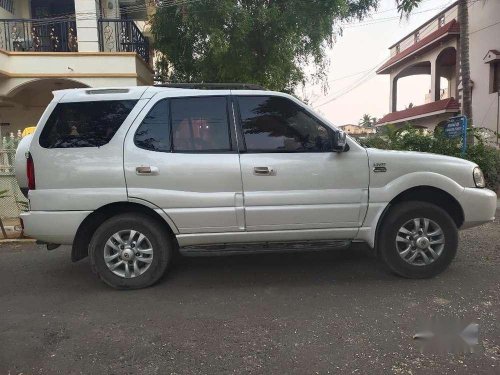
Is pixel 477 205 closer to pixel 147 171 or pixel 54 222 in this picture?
pixel 147 171

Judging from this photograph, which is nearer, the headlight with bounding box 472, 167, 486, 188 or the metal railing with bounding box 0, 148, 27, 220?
the headlight with bounding box 472, 167, 486, 188

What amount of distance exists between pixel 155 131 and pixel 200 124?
0.46m

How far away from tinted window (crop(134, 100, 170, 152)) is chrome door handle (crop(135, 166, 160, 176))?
0.68 feet

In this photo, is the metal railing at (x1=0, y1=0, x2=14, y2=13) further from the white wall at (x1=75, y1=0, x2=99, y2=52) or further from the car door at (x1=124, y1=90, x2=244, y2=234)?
the car door at (x1=124, y1=90, x2=244, y2=234)

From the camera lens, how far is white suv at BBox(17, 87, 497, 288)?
14.4 feet

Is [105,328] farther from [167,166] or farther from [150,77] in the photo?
[150,77]

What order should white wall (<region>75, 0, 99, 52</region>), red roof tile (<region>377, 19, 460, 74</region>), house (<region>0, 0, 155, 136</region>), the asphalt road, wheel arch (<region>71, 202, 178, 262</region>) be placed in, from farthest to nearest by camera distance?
red roof tile (<region>377, 19, 460, 74</region>) < white wall (<region>75, 0, 99, 52</region>) < house (<region>0, 0, 155, 136</region>) < wheel arch (<region>71, 202, 178, 262</region>) < the asphalt road

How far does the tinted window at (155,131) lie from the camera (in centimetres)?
448

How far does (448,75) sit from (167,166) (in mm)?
23789

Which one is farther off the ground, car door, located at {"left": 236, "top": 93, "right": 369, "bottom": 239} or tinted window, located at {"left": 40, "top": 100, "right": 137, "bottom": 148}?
tinted window, located at {"left": 40, "top": 100, "right": 137, "bottom": 148}

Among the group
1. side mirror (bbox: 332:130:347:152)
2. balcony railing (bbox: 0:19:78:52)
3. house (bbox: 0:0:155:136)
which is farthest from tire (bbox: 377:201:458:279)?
balcony railing (bbox: 0:19:78:52)

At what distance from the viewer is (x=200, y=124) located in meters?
4.57

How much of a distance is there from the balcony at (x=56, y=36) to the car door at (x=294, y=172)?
30.0ft

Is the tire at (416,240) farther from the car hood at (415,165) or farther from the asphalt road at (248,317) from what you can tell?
the car hood at (415,165)
